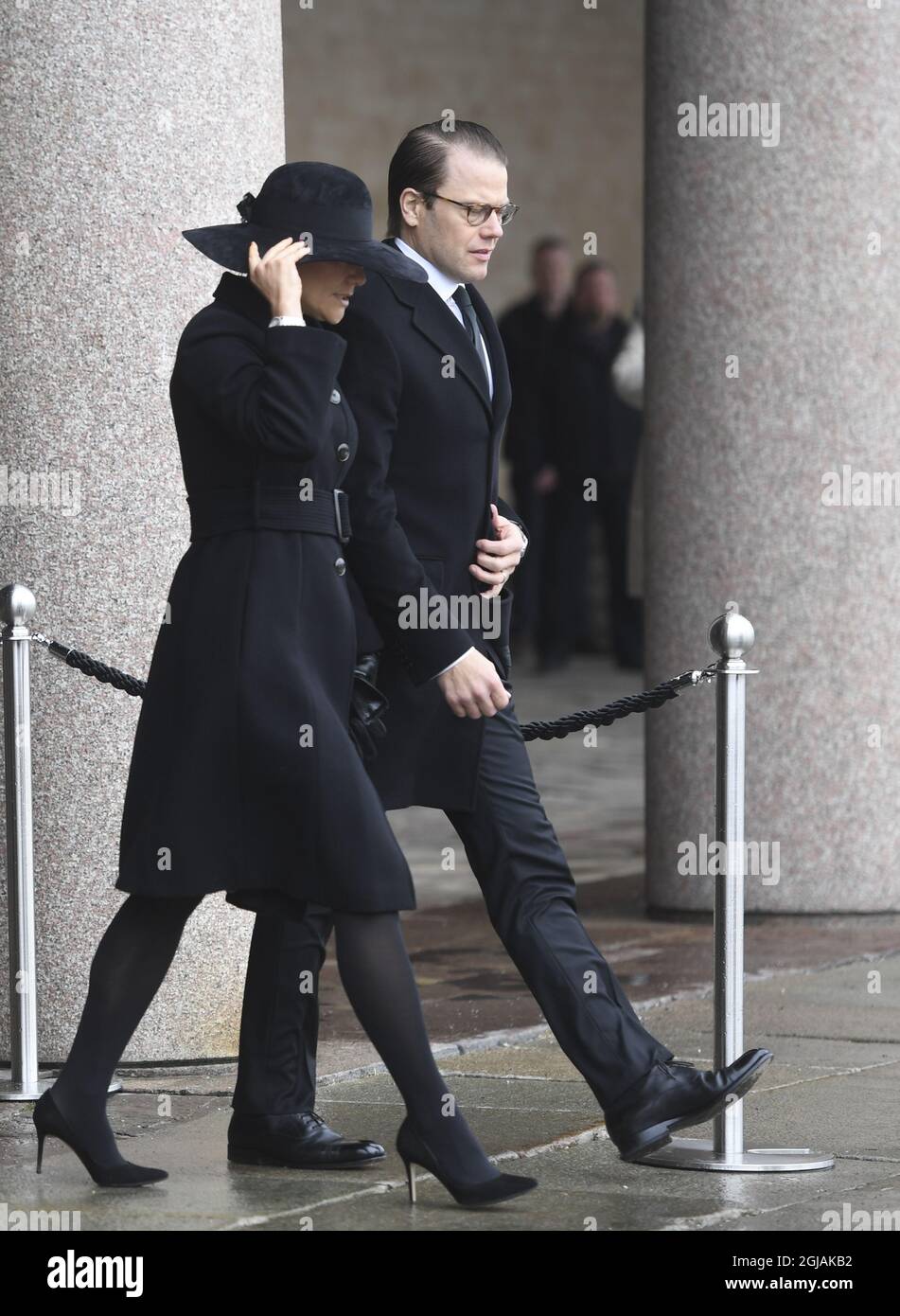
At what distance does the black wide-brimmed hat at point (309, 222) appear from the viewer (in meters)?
4.39

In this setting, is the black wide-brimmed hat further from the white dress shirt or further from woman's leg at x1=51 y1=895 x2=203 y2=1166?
woman's leg at x1=51 y1=895 x2=203 y2=1166

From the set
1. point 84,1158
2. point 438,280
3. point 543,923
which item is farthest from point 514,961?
point 438,280

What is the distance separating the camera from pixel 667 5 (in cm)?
771

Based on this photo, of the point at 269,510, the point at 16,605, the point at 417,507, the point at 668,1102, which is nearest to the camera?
the point at 269,510

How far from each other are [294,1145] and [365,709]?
815 millimetres

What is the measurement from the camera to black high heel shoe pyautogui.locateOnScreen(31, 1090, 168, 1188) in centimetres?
441

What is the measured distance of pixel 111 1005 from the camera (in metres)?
4.42

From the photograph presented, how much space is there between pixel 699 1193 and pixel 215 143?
2632 mm

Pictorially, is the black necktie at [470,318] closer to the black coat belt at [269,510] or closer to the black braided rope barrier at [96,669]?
the black coat belt at [269,510]

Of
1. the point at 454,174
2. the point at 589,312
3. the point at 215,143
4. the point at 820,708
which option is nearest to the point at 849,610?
the point at 820,708

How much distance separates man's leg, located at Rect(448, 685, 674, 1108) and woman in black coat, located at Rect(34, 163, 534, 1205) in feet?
0.95

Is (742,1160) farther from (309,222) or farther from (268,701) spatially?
(309,222)

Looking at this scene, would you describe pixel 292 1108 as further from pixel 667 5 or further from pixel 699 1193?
pixel 667 5
